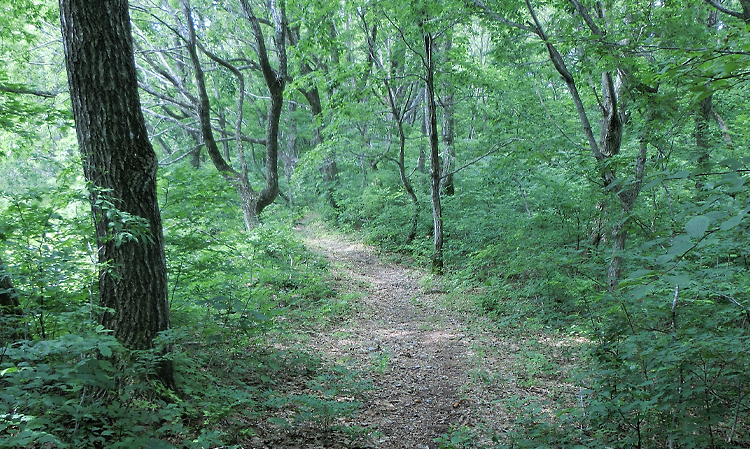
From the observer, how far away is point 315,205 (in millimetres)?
22516

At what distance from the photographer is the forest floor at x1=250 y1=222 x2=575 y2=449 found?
4.12 meters

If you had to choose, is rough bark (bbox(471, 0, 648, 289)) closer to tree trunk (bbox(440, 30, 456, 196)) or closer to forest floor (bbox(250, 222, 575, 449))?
forest floor (bbox(250, 222, 575, 449))

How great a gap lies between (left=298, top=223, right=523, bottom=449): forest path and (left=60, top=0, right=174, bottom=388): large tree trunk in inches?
93.4

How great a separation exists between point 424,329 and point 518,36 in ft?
18.5

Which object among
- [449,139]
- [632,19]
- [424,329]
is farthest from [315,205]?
[632,19]

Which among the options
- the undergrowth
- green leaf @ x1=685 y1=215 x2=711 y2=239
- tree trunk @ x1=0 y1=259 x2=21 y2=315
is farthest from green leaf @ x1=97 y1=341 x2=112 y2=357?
green leaf @ x1=685 y1=215 x2=711 y2=239

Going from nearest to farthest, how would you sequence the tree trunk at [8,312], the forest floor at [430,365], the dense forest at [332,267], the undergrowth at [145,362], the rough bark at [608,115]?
1. the undergrowth at [145,362]
2. the dense forest at [332,267]
3. the tree trunk at [8,312]
4. the forest floor at [430,365]
5. the rough bark at [608,115]

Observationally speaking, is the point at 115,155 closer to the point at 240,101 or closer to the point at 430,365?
the point at 430,365

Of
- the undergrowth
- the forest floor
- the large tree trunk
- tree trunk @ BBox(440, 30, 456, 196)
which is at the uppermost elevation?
tree trunk @ BBox(440, 30, 456, 196)

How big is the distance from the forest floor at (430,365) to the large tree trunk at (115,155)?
1.68 meters

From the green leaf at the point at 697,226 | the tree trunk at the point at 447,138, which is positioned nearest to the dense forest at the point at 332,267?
Result: the green leaf at the point at 697,226

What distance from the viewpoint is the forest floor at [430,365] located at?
4.12 metres

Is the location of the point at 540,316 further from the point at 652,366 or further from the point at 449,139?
the point at 449,139

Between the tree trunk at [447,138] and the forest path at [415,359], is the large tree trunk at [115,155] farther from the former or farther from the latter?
the tree trunk at [447,138]
